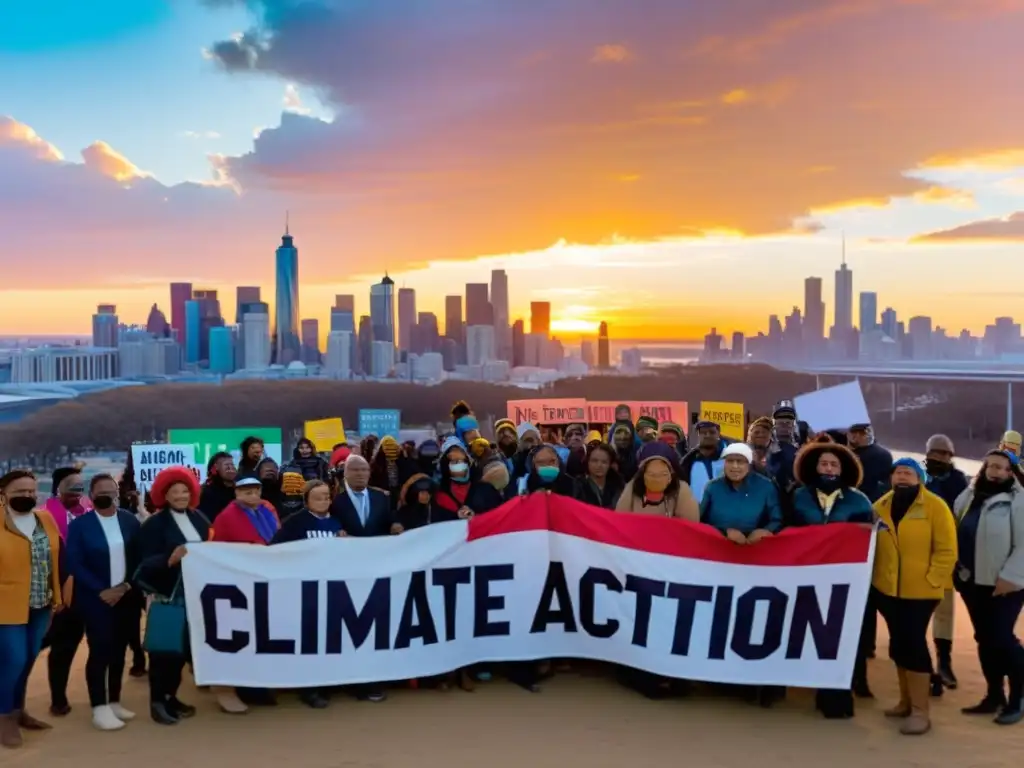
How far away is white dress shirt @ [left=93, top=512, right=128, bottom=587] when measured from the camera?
5.26 meters

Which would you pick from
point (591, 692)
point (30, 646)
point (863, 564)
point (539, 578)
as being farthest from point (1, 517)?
point (863, 564)

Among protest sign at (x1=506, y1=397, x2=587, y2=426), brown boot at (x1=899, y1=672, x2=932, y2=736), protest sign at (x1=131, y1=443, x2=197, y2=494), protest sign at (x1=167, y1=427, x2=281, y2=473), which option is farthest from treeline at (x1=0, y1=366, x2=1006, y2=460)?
brown boot at (x1=899, y1=672, x2=932, y2=736)

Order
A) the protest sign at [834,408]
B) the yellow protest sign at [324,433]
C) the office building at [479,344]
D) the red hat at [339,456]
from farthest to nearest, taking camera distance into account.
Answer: the office building at [479,344] → the yellow protest sign at [324,433] → the protest sign at [834,408] → the red hat at [339,456]

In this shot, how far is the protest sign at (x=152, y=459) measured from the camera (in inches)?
400

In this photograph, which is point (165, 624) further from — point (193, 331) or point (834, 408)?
point (193, 331)

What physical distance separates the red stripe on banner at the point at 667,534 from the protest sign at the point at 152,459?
5710 mm

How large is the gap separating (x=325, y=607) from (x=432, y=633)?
74 cm

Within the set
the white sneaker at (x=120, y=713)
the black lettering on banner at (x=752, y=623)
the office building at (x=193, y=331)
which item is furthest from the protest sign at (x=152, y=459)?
the office building at (x=193, y=331)

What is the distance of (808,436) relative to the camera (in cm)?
955

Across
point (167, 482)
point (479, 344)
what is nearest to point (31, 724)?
point (167, 482)

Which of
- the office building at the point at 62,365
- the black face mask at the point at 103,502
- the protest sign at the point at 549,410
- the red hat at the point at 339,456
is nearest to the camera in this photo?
the black face mask at the point at 103,502

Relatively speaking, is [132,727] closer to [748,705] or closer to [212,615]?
[212,615]

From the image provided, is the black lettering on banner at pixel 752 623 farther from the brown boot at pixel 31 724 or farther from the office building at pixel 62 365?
the office building at pixel 62 365

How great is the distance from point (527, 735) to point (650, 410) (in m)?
9.48
